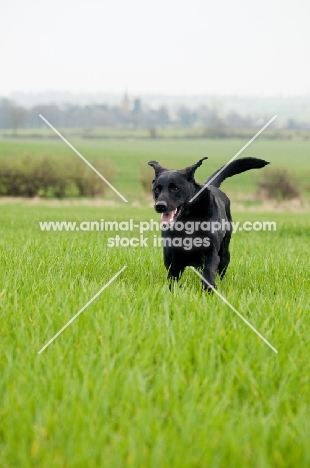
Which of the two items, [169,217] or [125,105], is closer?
[169,217]

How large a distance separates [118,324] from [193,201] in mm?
2212

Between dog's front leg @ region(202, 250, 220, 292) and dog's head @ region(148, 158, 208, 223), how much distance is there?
0.59m

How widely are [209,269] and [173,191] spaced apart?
0.90 meters

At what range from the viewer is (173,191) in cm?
536

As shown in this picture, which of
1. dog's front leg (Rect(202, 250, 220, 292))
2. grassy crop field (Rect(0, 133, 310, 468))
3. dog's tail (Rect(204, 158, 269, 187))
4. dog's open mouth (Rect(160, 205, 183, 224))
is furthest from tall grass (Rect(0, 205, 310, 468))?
dog's tail (Rect(204, 158, 269, 187))

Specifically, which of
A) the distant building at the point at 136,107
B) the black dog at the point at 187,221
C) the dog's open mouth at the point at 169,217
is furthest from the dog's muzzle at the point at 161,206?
the distant building at the point at 136,107

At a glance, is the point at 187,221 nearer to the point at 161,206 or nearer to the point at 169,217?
the point at 169,217

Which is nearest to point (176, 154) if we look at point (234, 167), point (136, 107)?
point (136, 107)

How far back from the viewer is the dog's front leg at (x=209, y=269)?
5469 millimetres

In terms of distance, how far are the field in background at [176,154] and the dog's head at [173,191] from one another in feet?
132

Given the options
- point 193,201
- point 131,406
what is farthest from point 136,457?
point 193,201

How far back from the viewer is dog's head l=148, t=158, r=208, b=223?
5.27 m

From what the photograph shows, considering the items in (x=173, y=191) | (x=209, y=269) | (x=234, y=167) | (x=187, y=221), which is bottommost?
(x=209, y=269)

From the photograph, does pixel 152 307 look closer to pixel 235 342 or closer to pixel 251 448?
pixel 235 342
